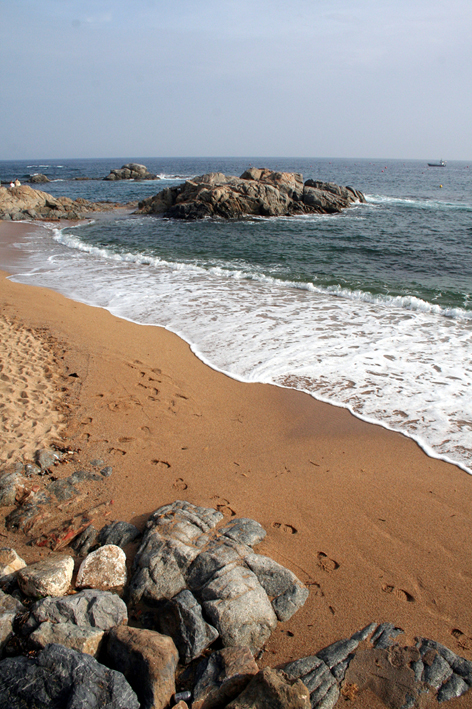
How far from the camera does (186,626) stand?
9.32 ft

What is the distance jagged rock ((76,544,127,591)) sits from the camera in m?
3.25

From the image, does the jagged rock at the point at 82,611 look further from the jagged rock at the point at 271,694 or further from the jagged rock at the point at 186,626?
the jagged rock at the point at 271,694

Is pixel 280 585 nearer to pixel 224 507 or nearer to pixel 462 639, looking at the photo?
pixel 224 507

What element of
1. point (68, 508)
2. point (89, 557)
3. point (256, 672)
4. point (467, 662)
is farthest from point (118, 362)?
point (467, 662)

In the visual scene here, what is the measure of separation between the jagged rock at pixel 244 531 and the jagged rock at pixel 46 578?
1275 mm

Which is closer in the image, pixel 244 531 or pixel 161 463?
pixel 244 531

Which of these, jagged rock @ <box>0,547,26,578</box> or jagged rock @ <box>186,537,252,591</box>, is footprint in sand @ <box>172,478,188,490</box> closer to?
jagged rock @ <box>186,537,252,591</box>

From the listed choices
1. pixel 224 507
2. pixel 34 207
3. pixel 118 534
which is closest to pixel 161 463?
pixel 224 507

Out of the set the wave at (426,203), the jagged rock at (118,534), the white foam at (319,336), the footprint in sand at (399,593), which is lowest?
the footprint in sand at (399,593)

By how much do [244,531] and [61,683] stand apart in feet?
5.94

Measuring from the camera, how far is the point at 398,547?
3.85 m

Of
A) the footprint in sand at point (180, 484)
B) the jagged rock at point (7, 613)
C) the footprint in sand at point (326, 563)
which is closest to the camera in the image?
the jagged rock at point (7, 613)

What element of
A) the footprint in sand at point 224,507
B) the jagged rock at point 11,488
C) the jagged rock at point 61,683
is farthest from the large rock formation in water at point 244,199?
the jagged rock at point 61,683

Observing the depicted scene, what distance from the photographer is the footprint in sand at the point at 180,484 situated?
4.43 meters
